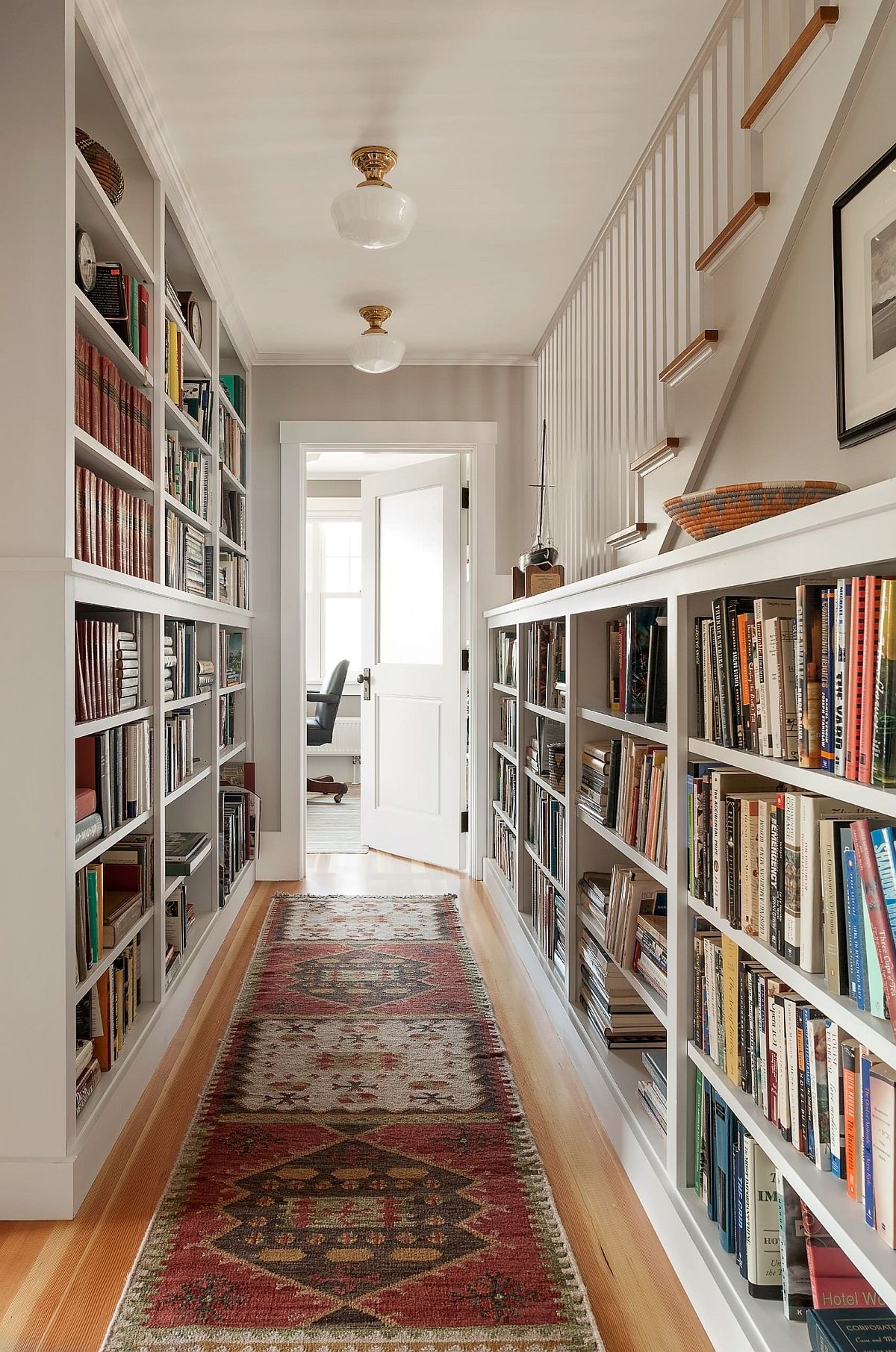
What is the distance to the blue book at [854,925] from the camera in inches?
40.8

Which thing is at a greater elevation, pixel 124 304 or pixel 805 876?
pixel 124 304

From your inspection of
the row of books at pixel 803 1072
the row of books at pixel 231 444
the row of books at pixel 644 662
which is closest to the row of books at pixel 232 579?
the row of books at pixel 231 444

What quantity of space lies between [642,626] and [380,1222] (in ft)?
4.26

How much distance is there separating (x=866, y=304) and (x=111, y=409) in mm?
1622

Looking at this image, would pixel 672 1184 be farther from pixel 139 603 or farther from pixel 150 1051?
pixel 139 603

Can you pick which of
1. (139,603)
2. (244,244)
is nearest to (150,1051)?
(139,603)

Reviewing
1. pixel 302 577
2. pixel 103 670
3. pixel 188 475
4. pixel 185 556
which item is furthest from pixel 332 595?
pixel 103 670

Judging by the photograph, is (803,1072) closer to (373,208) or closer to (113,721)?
(113,721)

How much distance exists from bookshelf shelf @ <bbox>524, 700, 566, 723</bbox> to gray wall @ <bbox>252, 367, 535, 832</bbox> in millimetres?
1441

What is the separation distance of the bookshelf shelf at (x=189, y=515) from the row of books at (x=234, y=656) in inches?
20.4

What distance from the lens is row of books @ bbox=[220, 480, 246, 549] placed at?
13.2 feet

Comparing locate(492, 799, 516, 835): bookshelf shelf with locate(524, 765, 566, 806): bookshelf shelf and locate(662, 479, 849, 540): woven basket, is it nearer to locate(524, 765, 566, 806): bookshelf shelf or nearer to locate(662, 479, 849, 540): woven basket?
locate(524, 765, 566, 806): bookshelf shelf

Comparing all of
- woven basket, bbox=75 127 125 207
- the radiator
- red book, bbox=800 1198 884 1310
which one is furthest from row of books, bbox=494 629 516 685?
the radiator

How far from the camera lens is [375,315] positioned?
3.72 metres
